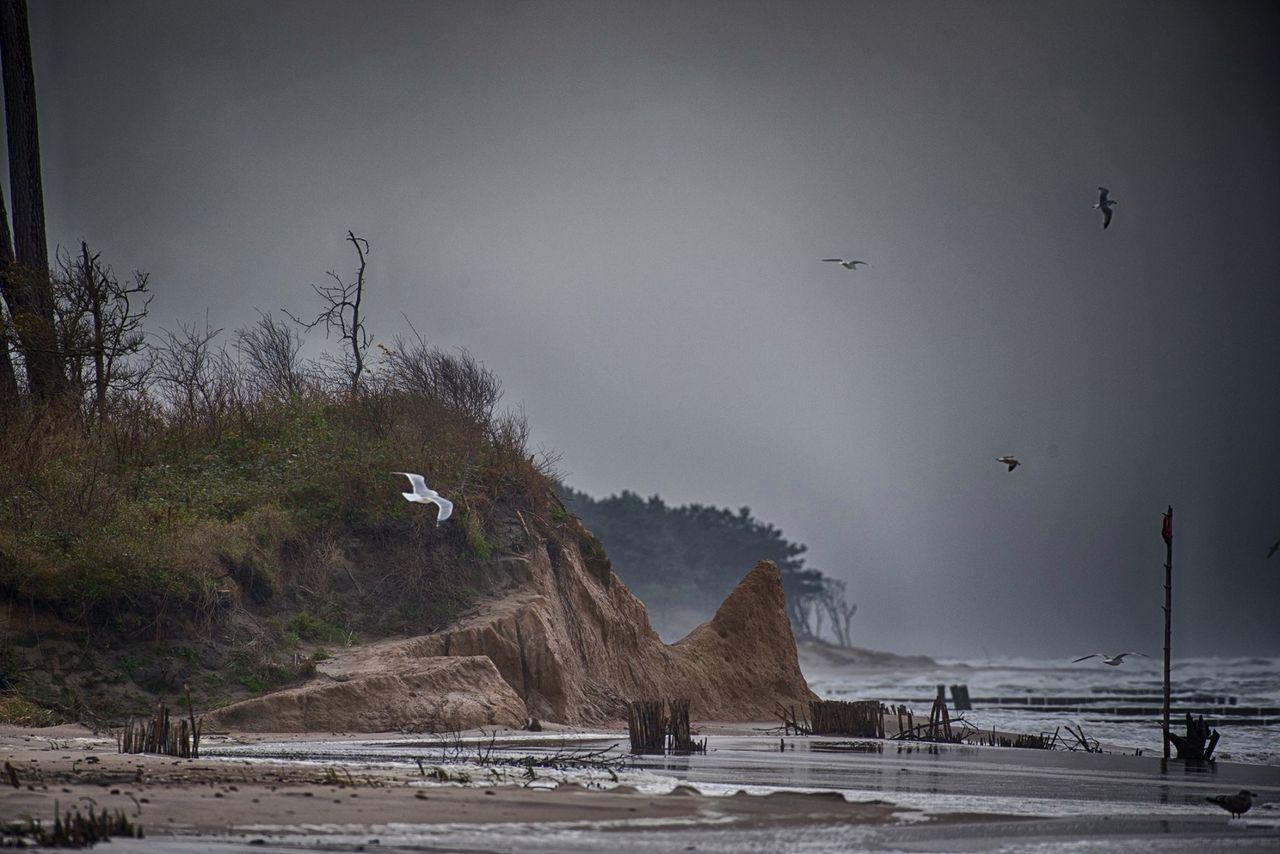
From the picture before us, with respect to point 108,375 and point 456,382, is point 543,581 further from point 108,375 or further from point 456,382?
point 108,375

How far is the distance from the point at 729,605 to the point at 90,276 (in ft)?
51.0

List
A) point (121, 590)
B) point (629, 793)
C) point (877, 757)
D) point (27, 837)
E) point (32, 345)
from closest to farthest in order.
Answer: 1. point (27, 837)
2. point (629, 793)
3. point (877, 757)
4. point (121, 590)
5. point (32, 345)

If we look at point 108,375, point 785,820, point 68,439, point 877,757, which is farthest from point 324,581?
point 785,820

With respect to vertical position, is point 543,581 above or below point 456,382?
below

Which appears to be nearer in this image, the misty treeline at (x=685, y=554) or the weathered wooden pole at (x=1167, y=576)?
the weathered wooden pole at (x=1167, y=576)

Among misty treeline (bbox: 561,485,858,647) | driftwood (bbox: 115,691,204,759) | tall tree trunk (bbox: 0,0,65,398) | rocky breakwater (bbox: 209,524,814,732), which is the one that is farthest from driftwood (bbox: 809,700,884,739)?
misty treeline (bbox: 561,485,858,647)

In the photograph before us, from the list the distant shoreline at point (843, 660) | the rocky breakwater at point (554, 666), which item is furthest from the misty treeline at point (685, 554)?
the rocky breakwater at point (554, 666)

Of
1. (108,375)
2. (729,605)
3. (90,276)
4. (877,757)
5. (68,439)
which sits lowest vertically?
(877,757)

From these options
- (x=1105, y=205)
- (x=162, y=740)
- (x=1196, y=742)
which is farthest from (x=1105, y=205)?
(x=162, y=740)

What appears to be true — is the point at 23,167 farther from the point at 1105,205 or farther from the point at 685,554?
the point at 685,554

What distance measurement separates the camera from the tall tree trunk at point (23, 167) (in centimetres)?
2823

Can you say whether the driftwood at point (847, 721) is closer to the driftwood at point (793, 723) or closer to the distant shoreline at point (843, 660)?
the driftwood at point (793, 723)

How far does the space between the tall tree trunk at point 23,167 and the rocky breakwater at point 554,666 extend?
41.6ft

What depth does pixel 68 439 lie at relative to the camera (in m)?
24.5
